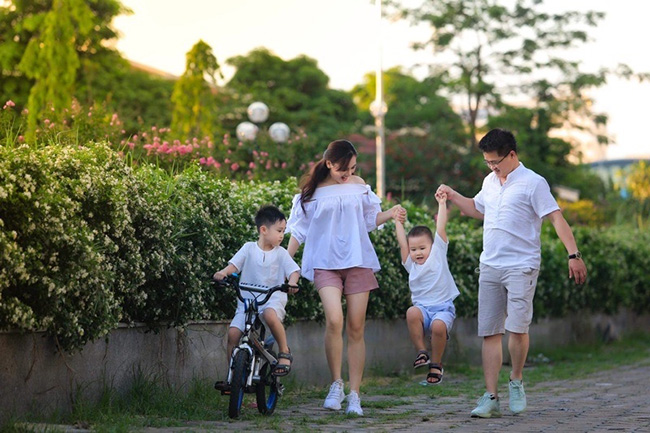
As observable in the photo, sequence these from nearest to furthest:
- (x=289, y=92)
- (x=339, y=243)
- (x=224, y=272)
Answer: (x=224, y=272) → (x=339, y=243) → (x=289, y=92)

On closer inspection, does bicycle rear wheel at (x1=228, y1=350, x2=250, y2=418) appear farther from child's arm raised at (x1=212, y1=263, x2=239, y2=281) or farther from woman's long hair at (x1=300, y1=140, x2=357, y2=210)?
woman's long hair at (x1=300, y1=140, x2=357, y2=210)

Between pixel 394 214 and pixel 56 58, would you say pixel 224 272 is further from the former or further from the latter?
pixel 56 58

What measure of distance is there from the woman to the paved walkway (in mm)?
451

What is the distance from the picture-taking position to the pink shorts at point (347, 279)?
339 inches

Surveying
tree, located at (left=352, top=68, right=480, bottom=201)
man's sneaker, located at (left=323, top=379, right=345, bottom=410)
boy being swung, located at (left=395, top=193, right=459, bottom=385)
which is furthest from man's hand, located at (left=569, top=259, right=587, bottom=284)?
tree, located at (left=352, top=68, right=480, bottom=201)

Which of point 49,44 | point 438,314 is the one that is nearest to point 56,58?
point 49,44

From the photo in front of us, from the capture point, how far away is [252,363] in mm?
7926

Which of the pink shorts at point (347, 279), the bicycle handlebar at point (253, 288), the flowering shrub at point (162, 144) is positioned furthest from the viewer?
the flowering shrub at point (162, 144)

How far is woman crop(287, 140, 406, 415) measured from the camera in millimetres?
8539

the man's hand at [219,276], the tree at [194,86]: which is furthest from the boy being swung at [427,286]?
the tree at [194,86]

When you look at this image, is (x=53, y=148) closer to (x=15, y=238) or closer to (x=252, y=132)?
(x=15, y=238)

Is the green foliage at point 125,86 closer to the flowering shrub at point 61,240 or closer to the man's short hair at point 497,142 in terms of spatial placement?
the man's short hair at point 497,142

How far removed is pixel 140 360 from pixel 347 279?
161cm

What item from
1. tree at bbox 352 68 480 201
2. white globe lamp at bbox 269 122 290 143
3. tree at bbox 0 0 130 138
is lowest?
white globe lamp at bbox 269 122 290 143
